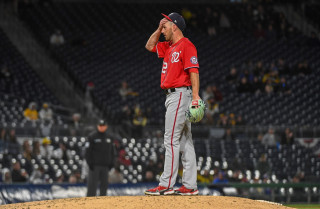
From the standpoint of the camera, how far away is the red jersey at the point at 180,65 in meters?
6.92

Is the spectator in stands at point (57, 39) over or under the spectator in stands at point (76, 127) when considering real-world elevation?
over

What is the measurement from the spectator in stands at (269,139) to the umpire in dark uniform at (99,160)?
6777 millimetres

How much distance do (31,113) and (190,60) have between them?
11.2m

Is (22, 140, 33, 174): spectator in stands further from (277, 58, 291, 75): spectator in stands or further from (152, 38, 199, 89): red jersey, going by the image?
(277, 58, 291, 75): spectator in stands

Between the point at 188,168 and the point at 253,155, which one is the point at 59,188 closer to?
the point at 188,168

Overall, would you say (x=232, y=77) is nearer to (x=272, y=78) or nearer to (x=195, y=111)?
(x=272, y=78)

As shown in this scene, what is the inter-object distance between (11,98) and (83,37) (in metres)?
5.39

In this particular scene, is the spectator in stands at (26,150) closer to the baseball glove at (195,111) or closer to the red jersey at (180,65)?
the red jersey at (180,65)

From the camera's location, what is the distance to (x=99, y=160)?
451 inches

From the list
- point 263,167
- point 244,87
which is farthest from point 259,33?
point 263,167

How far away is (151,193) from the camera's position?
279 inches

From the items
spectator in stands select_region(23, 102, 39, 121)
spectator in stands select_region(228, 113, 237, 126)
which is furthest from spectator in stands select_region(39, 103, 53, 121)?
spectator in stands select_region(228, 113, 237, 126)

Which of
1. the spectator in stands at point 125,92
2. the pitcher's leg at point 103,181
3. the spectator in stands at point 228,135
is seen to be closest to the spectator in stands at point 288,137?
the spectator in stands at point 228,135

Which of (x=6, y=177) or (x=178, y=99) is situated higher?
(x=178, y=99)
